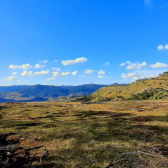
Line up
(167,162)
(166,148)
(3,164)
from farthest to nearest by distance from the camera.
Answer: (166,148)
(167,162)
(3,164)

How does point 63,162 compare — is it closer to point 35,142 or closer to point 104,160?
point 104,160

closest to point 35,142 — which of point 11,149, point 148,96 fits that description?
point 11,149

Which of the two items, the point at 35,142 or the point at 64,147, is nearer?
the point at 64,147

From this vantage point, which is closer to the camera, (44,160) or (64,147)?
(44,160)

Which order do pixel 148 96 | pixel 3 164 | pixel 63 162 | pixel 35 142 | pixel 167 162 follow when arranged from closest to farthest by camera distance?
1. pixel 3 164
2. pixel 167 162
3. pixel 63 162
4. pixel 35 142
5. pixel 148 96

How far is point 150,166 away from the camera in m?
5.83

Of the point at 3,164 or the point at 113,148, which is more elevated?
the point at 3,164

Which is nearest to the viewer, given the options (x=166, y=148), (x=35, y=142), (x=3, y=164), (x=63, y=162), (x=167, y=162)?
(x=3, y=164)

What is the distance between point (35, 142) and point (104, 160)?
408 inches

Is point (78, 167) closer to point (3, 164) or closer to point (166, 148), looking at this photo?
→ point (3, 164)

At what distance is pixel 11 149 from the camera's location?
18.3 feet

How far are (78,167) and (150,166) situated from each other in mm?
6466

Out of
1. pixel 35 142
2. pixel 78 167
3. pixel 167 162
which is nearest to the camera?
pixel 167 162

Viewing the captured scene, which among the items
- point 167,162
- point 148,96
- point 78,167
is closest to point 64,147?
point 78,167
